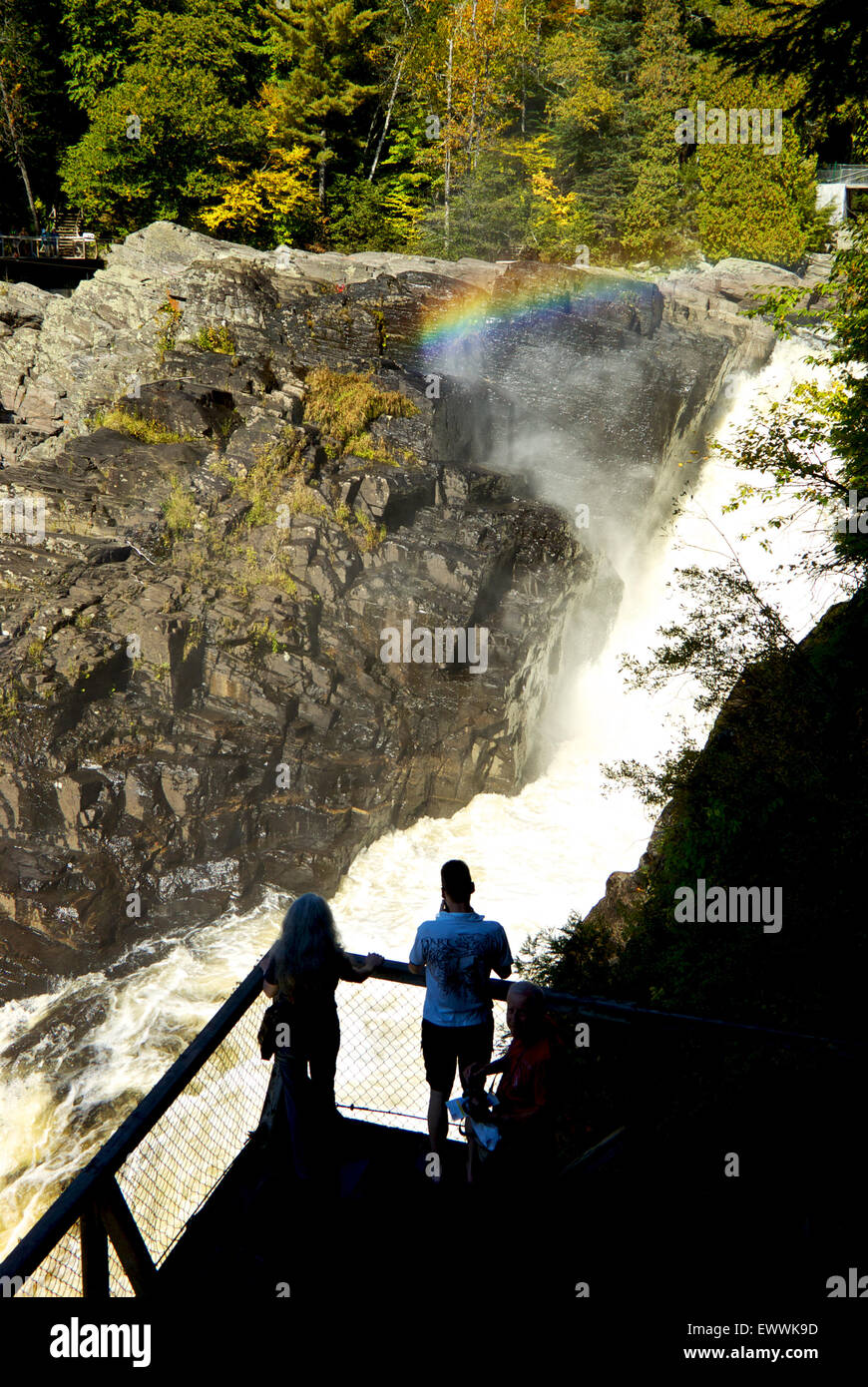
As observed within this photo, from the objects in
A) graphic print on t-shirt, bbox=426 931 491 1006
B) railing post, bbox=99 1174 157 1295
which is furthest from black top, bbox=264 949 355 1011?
railing post, bbox=99 1174 157 1295

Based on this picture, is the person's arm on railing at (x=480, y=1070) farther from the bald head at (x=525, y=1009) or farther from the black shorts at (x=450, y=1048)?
the bald head at (x=525, y=1009)

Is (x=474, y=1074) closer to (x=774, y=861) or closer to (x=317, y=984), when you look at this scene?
(x=317, y=984)

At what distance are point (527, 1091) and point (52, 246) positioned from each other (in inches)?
1464

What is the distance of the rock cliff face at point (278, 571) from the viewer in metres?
17.4

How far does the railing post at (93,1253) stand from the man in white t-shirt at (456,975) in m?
1.71

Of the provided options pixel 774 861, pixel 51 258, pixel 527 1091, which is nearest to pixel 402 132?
pixel 51 258

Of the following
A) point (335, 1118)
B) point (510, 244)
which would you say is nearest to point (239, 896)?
point (335, 1118)

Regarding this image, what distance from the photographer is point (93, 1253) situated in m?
3.66

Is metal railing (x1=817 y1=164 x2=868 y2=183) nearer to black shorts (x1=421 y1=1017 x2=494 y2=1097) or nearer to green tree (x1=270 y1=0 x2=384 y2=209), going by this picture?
green tree (x1=270 y1=0 x2=384 y2=209)

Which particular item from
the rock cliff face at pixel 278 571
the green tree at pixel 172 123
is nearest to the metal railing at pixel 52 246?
the green tree at pixel 172 123

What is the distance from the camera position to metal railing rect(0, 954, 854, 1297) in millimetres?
3648
